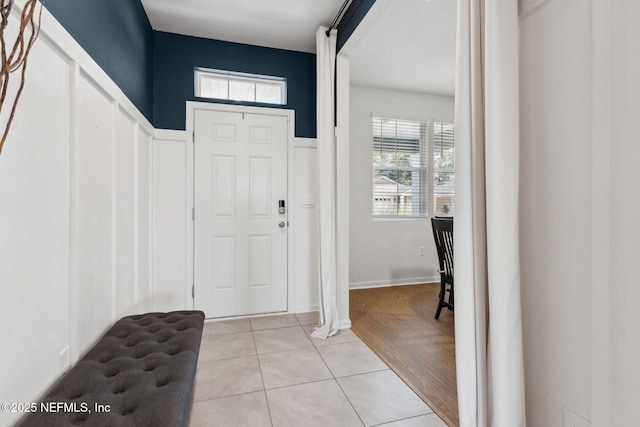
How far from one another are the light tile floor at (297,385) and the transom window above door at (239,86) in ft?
7.59

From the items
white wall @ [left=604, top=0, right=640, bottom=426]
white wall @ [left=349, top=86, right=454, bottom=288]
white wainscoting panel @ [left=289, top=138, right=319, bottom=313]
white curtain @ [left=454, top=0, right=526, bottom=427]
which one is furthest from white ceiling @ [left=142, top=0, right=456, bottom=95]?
white wall @ [left=604, top=0, right=640, bottom=426]

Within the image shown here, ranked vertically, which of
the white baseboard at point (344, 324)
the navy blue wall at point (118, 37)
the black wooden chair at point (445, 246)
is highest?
the navy blue wall at point (118, 37)

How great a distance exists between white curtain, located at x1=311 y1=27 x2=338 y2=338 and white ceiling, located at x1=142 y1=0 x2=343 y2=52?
0.20 metres

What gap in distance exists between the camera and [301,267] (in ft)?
10.3

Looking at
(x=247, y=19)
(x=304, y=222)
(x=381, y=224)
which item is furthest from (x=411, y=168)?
(x=247, y=19)

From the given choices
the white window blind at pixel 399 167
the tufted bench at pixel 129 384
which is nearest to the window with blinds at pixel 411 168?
the white window blind at pixel 399 167

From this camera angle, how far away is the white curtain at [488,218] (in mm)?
929

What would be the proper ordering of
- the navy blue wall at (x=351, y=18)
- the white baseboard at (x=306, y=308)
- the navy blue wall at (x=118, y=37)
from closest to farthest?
1. the navy blue wall at (x=118, y=37)
2. the navy blue wall at (x=351, y=18)
3. the white baseboard at (x=306, y=308)

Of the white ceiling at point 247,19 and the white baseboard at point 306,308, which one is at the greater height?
the white ceiling at point 247,19

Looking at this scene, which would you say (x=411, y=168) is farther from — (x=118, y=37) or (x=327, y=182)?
(x=118, y=37)

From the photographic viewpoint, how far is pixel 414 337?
8.30 feet

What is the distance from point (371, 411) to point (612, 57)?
69.9 inches

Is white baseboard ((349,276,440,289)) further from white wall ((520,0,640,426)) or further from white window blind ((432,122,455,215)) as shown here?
white wall ((520,0,640,426))

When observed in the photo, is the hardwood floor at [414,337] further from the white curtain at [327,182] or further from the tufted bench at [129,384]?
the tufted bench at [129,384]
